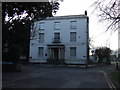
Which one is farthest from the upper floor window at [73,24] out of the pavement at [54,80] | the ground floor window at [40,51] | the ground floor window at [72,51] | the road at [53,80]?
the road at [53,80]

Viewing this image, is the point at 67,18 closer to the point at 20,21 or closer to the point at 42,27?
the point at 42,27

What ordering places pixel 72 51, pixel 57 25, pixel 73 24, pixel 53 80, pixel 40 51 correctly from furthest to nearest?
pixel 40 51 → pixel 57 25 → pixel 73 24 → pixel 72 51 → pixel 53 80

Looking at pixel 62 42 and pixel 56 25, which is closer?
pixel 62 42

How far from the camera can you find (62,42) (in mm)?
43750

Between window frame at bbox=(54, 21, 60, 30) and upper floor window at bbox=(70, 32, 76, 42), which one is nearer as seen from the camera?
upper floor window at bbox=(70, 32, 76, 42)

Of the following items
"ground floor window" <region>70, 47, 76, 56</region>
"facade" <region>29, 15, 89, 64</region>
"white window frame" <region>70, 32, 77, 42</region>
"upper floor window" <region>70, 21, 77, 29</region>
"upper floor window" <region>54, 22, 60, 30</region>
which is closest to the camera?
"facade" <region>29, 15, 89, 64</region>

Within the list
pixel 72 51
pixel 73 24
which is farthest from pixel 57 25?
pixel 72 51

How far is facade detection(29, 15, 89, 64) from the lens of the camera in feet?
139

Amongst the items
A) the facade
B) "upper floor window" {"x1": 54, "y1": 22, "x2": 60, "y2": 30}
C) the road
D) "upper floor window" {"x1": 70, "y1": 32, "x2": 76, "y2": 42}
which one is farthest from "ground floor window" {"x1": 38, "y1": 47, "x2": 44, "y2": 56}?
the road

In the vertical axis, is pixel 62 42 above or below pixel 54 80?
above

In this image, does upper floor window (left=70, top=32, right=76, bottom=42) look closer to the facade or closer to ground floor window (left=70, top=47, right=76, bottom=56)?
the facade

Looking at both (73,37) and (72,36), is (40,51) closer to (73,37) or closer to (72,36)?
(72,36)

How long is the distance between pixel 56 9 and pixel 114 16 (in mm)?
4710

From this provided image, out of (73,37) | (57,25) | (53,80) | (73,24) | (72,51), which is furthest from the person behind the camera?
(57,25)
